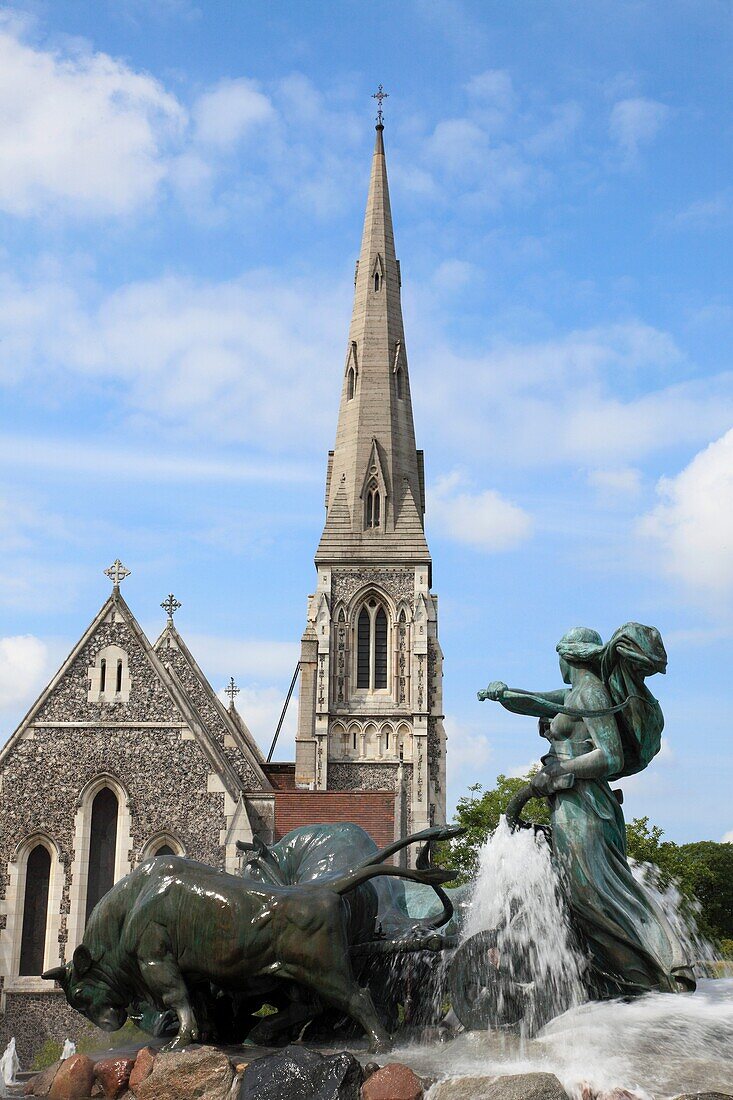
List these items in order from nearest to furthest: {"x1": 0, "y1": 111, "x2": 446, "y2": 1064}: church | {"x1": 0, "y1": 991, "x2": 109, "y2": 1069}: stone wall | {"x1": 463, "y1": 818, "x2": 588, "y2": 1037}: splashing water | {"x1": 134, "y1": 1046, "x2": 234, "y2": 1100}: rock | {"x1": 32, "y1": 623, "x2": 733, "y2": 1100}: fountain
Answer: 1. {"x1": 134, "y1": 1046, "x2": 234, "y2": 1100}: rock
2. {"x1": 32, "y1": 623, "x2": 733, "y2": 1100}: fountain
3. {"x1": 463, "y1": 818, "x2": 588, "y2": 1037}: splashing water
4. {"x1": 0, "y1": 991, "x2": 109, "y2": 1069}: stone wall
5. {"x1": 0, "y1": 111, "x2": 446, "y2": 1064}: church

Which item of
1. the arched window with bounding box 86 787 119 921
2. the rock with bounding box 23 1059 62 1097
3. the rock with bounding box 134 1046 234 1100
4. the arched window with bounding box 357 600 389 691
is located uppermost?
the arched window with bounding box 357 600 389 691

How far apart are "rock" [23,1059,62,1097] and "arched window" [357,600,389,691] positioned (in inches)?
1776

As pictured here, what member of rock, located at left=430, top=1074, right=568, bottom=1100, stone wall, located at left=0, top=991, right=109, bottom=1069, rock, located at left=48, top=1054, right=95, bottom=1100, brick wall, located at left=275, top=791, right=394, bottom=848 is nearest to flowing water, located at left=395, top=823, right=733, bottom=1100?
rock, located at left=430, top=1074, right=568, bottom=1100

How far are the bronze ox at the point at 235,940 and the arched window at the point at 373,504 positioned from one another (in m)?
49.5

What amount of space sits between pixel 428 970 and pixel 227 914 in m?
1.84

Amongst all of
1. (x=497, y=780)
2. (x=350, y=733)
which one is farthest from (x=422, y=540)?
(x=497, y=780)

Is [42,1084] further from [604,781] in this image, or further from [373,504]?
[373,504]

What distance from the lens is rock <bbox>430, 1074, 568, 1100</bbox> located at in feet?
23.7

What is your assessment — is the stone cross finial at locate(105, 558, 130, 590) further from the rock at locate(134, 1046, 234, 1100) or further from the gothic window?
the rock at locate(134, 1046, 234, 1100)

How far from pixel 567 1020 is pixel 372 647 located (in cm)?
4569

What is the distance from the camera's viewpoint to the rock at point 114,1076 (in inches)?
320

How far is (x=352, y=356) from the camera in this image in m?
63.5

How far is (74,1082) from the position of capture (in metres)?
8.20

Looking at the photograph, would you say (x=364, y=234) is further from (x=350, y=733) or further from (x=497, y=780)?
(x=497, y=780)
